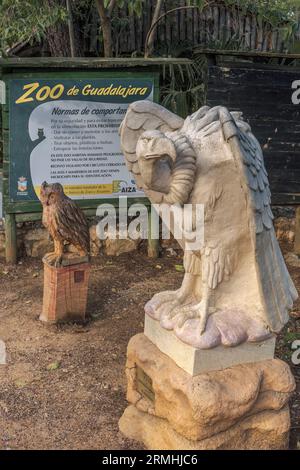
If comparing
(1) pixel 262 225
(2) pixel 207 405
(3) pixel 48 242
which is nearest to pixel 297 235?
(3) pixel 48 242

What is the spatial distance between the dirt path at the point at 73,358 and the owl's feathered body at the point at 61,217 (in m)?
0.66

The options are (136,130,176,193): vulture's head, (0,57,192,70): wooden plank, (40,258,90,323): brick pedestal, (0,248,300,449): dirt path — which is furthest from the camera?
(0,57,192,70): wooden plank

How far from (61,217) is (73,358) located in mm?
1040

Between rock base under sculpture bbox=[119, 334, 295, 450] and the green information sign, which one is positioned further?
the green information sign

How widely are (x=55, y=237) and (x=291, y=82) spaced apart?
274 centimetres

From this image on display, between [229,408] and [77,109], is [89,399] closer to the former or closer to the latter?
[229,408]

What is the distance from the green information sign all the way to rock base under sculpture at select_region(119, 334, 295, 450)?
2.63 meters

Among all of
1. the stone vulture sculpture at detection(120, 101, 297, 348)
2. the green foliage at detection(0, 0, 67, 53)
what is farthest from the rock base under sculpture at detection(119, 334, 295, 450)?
the green foliage at detection(0, 0, 67, 53)

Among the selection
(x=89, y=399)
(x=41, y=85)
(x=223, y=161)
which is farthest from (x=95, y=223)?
(x=223, y=161)

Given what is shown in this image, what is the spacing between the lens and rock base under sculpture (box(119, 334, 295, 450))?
3016 mm

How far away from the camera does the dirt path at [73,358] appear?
3562 millimetres

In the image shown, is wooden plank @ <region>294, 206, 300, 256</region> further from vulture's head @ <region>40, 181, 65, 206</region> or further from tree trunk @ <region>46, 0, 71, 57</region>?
tree trunk @ <region>46, 0, 71, 57</region>


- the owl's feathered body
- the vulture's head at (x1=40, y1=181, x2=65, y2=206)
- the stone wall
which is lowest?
the stone wall

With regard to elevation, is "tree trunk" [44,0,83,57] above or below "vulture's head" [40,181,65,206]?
above
